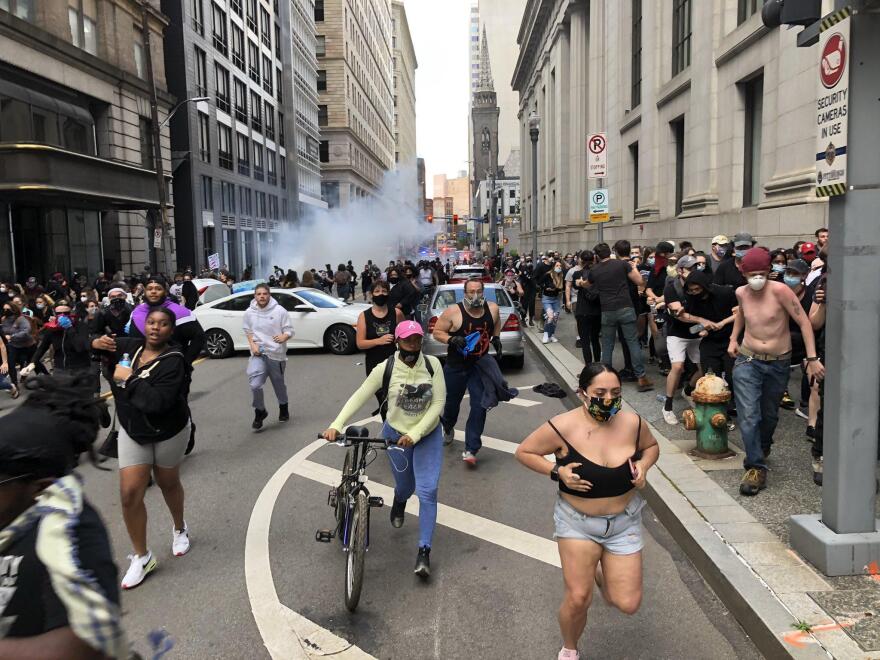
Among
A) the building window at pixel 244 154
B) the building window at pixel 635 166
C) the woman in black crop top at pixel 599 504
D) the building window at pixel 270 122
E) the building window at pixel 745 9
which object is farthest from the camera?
the building window at pixel 270 122

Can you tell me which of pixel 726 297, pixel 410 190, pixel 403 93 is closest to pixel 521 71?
pixel 410 190

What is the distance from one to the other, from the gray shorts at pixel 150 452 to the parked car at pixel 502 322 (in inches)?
285

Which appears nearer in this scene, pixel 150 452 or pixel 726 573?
pixel 726 573

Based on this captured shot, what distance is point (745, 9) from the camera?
17.0 meters

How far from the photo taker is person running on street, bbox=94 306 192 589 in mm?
4535

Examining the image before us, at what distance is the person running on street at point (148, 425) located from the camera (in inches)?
179

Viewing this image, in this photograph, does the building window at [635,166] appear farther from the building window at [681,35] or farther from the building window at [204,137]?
the building window at [204,137]

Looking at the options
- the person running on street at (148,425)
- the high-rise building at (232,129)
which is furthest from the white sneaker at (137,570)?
the high-rise building at (232,129)

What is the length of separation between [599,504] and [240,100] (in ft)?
153

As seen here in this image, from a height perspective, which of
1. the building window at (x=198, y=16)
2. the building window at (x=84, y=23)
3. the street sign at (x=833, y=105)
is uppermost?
the building window at (x=198, y=16)

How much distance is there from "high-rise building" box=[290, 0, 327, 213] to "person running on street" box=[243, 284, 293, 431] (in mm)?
53076

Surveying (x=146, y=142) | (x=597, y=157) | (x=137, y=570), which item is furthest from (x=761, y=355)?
(x=146, y=142)

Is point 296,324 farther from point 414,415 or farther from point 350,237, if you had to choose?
point 350,237

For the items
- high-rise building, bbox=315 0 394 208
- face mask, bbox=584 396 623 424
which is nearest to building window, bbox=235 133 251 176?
high-rise building, bbox=315 0 394 208
